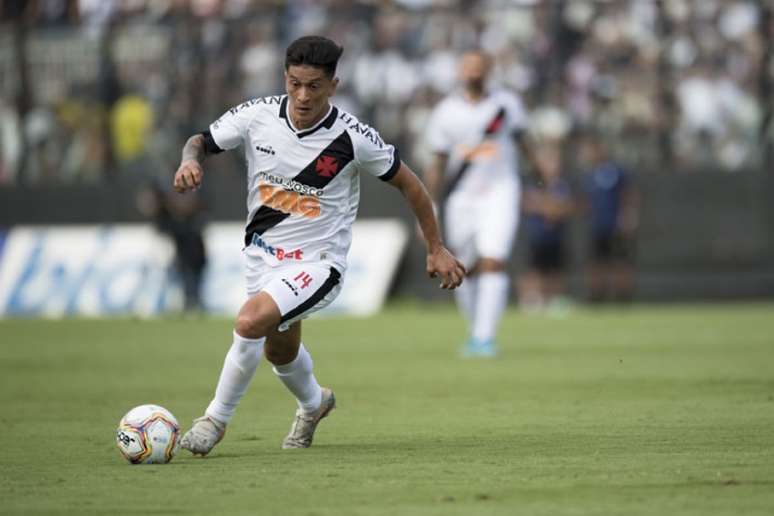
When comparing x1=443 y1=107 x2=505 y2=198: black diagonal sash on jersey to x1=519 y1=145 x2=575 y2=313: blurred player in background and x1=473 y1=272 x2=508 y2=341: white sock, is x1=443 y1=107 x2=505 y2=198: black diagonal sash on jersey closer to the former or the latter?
x1=473 y1=272 x2=508 y2=341: white sock

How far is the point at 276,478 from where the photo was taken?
7.45 m

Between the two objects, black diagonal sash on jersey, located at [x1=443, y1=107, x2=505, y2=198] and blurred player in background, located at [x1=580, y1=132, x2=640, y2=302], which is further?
blurred player in background, located at [x1=580, y1=132, x2=640, y2=302]

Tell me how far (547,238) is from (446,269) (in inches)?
669

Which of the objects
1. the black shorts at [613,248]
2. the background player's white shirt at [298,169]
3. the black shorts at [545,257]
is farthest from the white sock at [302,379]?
the black shorts at [613,248]

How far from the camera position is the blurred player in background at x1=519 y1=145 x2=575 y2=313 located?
25141 millimetres

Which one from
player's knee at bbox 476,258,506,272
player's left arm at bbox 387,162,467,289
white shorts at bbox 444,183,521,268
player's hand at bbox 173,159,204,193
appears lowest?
player's knee at bbox 476,258,506,272

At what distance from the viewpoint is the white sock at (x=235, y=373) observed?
27.4 ft

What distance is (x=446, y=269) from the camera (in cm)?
846

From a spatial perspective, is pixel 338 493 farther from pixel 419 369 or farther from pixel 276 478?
pixel 419 369

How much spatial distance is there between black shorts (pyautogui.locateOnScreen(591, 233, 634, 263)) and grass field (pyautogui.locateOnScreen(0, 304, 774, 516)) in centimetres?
625

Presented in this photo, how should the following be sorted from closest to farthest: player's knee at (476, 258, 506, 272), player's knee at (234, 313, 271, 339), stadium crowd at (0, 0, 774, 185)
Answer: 1. player's knee at (234, 313, 271, 339)
2. player's knee at (476, 258, 506, 272)
3. stadium crowd at (0, 0, 774, 185)

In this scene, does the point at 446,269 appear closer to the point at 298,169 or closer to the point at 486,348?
the point at 298,169

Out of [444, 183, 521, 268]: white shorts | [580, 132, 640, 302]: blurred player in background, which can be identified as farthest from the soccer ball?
[580, 132, 640, 302]: blurred player in background

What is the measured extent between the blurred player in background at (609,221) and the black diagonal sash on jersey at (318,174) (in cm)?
1670
